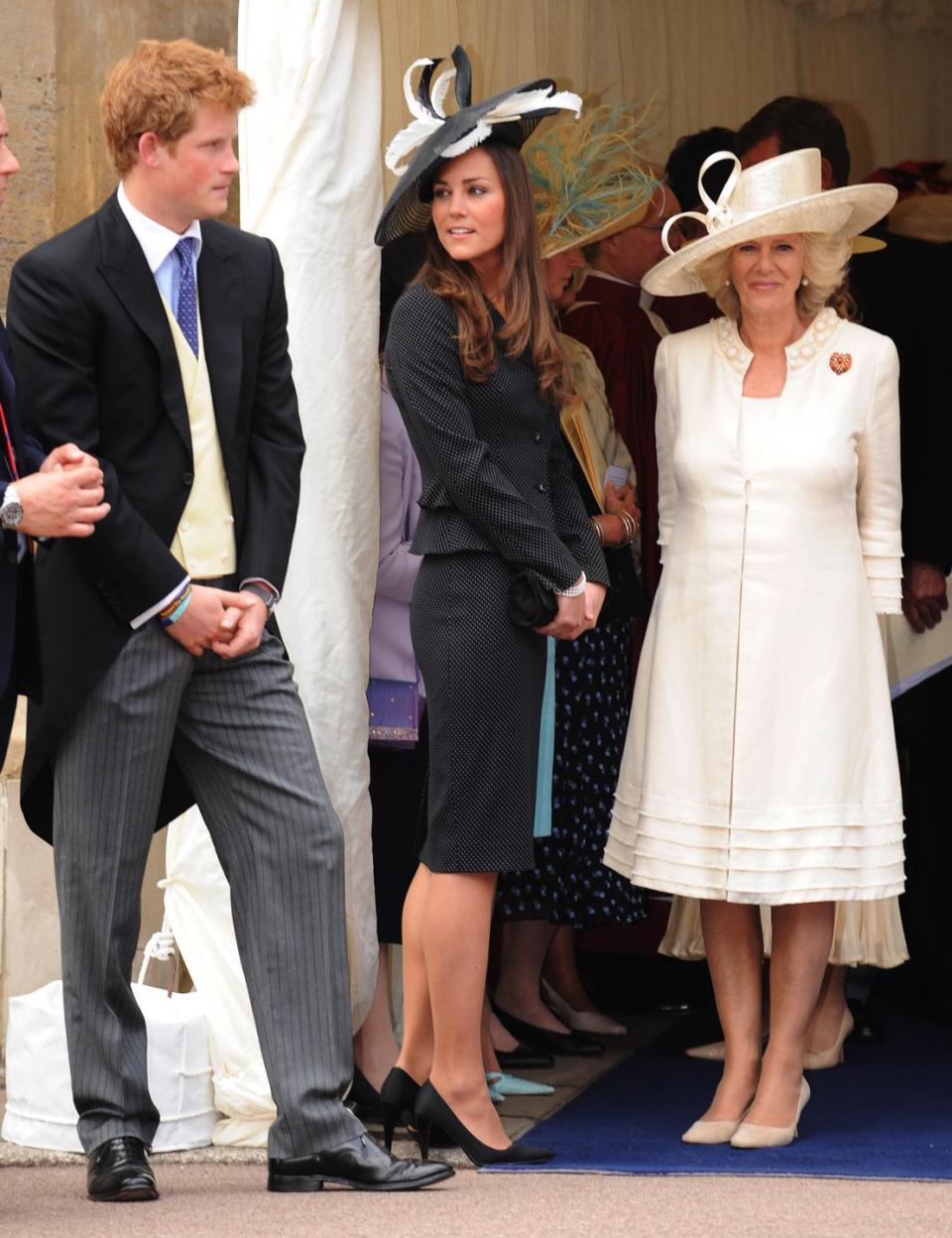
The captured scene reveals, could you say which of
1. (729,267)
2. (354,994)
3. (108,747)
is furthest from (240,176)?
(354,994)

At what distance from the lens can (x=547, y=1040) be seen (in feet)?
17.4

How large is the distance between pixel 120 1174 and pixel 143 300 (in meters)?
1.47

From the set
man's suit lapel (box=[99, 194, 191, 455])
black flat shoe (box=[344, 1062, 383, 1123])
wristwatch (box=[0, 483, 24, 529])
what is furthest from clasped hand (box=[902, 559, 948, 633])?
wristwatch (box=[0, 483, 24, 529])

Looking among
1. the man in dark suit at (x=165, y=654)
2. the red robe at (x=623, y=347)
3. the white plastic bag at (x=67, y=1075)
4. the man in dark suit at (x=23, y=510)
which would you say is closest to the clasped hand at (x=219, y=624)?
the man in dark suit at (x=165, y=654)

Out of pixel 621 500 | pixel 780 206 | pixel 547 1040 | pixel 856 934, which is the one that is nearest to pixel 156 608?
pixel 780 206

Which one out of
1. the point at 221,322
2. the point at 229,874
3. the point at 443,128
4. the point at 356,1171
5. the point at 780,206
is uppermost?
the point at 443,128

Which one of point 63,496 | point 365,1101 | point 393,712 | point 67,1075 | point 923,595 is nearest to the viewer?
point 63,496

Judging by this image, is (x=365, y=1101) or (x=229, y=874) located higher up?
(x=229, y=874)

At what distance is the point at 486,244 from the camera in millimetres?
4242

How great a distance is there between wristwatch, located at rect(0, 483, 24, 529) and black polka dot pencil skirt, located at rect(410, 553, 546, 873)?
0.91 meters

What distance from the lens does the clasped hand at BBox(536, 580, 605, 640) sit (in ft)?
13.8

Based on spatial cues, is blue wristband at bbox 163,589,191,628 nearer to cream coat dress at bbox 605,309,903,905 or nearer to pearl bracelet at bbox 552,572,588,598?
pearl bracelet at bbox 552,572,588,598

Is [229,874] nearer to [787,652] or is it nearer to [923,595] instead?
[787,652]

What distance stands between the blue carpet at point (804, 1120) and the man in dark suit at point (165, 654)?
0.61m
